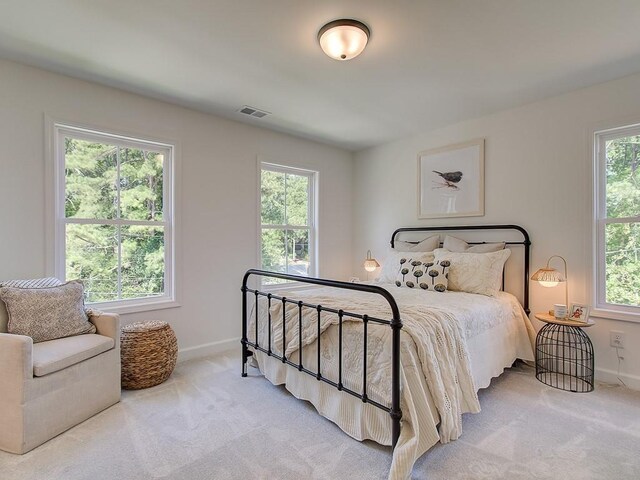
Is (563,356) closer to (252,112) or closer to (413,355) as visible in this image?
(413,355)

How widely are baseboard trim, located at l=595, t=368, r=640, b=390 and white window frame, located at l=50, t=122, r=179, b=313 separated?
3.72 metres

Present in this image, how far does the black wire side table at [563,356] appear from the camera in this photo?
2654 mm

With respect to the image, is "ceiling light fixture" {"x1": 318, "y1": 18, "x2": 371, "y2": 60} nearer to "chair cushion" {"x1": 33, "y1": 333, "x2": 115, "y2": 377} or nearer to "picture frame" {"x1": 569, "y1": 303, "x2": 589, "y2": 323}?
"chair cushion" {"x1": 33, "y1": 333, "x2": 115, "y2": 377}

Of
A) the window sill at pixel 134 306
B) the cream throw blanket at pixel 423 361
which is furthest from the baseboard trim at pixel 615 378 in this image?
the window sill at pixel 134 306

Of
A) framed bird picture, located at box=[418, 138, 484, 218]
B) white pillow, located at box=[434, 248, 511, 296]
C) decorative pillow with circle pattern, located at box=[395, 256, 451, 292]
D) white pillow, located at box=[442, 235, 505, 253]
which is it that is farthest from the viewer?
framed bird picture, located at box=[418, 138, 484, 218]

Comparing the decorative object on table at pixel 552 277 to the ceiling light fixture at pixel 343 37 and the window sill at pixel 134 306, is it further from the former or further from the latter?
the window sill at pixel 134 306

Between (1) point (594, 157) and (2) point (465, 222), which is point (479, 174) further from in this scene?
(1) point (594, 157)

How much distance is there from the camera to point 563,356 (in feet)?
9.27

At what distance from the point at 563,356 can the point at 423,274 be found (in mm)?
1318

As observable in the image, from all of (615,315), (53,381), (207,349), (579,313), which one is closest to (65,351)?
(53,381)

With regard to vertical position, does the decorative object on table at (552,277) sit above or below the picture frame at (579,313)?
above

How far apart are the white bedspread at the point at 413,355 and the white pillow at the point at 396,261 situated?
80cm

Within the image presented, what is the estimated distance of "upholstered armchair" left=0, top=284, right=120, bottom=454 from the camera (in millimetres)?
1774

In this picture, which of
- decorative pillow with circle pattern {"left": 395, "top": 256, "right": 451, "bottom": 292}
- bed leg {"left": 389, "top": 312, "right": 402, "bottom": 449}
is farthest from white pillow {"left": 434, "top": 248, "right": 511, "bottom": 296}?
bed leg {"left": 389, "top": 312, "right": 402, "bottom": 449}
